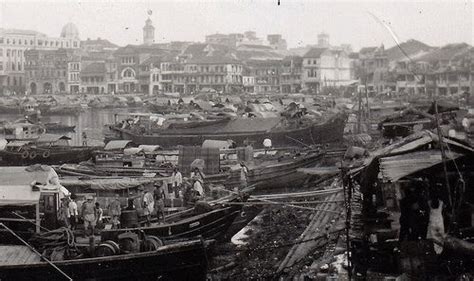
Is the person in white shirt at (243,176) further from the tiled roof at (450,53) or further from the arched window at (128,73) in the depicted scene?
the arched window at (128,73)

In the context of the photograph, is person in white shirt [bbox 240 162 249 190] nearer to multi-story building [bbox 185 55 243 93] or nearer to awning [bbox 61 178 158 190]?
awning [bbox 61 178 158 190]

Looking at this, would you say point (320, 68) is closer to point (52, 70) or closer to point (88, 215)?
point (52, 70)

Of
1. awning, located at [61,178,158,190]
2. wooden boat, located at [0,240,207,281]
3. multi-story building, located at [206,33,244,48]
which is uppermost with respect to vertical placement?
multi-story building, located at [206,33,244,48]

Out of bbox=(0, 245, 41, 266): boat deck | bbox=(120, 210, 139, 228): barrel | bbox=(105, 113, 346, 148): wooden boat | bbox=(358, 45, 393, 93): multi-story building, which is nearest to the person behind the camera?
bbox=(0, 245, 41, 266): boat deck

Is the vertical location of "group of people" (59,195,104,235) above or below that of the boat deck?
above

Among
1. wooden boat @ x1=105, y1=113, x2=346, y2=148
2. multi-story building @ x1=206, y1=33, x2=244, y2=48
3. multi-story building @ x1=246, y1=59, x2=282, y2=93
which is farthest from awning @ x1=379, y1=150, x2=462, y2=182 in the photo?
multi-story building @ x1=206, y1=33, x2=244, y2=48

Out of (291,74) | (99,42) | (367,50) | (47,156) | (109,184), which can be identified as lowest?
(47,156)

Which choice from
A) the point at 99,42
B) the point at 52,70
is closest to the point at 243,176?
the point at 52,70
